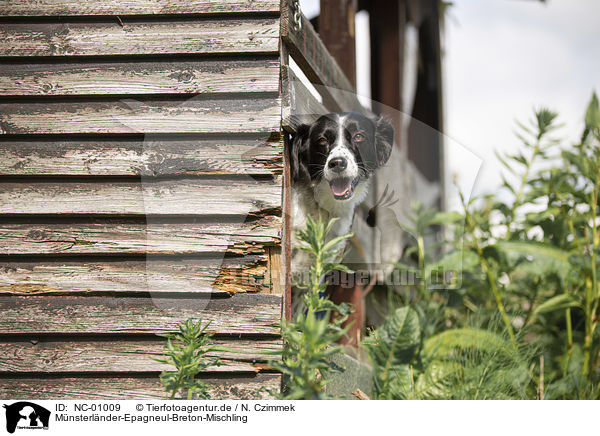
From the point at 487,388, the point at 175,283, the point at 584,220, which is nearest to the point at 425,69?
the point at 584,220

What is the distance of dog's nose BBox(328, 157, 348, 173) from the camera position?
2.31 meters

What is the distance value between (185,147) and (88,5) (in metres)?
0.72

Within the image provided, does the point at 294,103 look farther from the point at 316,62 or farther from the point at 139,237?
the point at 139,237

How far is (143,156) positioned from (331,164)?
77cm

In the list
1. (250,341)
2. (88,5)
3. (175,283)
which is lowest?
(250,341)

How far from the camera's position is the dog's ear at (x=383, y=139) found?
2.56 metres

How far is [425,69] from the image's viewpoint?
21.0 feet

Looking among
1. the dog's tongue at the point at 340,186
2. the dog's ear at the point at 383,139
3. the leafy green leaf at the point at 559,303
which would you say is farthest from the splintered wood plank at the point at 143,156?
the leafy green leaf at the point at 559,303

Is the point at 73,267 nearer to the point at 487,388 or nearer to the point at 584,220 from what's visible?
the point at 487,388

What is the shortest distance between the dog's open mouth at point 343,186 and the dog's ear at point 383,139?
252 millimetres

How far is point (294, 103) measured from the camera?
2.18m

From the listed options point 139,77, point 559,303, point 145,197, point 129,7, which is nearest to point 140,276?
point 145,197

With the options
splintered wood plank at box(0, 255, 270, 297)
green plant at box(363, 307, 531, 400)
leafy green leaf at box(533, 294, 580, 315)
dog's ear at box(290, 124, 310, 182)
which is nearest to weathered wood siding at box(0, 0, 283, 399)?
splintered wood plank at box(0, 255, 270, 297)
